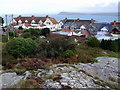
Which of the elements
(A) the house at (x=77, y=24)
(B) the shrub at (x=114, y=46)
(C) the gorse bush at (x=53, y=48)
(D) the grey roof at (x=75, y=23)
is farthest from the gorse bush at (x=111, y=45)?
(D) the grey roof at (x=75, y=23)

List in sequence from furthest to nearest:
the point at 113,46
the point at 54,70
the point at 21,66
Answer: the point at 113,46 < the point at 21,66 < the point at 54,70

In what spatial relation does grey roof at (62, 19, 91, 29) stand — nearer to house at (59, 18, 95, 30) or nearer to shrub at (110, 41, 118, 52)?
house at (59, 18, 95, 30)

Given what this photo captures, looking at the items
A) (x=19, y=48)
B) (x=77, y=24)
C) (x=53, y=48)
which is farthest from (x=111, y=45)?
(x=77, y=24)

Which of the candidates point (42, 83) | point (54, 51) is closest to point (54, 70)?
point (42, 83)

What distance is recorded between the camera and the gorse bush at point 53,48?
1236cm

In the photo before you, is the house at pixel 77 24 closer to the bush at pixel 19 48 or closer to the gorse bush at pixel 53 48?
the gorse bush at pixel 53 48

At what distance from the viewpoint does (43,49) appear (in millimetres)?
12914

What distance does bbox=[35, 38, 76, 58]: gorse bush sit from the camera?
1236 centimetres

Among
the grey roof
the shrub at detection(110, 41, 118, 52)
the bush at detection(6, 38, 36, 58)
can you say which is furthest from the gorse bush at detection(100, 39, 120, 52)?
the grey roof

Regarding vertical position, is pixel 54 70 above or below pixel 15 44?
below

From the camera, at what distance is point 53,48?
12.9 m

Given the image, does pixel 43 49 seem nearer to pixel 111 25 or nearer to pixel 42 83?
pixel 42 83

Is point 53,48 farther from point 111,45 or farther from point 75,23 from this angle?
point 75,23

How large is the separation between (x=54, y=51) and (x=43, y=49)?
1.02m
